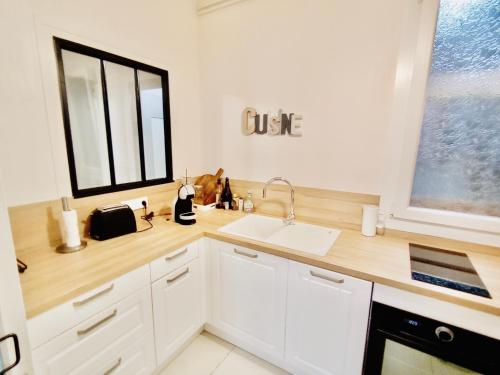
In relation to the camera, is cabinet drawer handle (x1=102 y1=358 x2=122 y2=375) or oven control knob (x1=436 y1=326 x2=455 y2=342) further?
cabinet drawer handle (x1=102 y1=358 x2=122 y2=375)

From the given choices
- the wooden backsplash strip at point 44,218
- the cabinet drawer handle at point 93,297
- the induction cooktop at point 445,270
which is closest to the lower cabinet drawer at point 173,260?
the cabinet drawer handle at point 93,297

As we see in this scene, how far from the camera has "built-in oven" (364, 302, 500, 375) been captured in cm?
98

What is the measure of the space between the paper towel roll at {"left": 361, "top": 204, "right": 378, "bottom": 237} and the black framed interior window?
1.53m

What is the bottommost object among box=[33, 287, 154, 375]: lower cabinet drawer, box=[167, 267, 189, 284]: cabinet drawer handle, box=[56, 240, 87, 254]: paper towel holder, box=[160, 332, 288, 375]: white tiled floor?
box=[160, 332, 288, 375]: white tiled floor

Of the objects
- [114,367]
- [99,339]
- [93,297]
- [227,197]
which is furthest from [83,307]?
[227,197]

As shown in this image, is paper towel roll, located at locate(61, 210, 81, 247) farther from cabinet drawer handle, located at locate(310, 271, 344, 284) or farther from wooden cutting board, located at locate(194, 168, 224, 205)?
cabinet drawer handle, located at locate(310, 271, 344, 284)

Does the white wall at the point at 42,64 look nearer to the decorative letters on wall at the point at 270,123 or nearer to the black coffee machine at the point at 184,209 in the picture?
the black coffee machine at the point at 184,209

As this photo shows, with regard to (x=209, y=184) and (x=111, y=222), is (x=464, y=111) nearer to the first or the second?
(x=209, y=184)

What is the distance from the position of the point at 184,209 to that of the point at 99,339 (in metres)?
0.89

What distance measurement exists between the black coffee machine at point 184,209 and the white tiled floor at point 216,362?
0.90 meters

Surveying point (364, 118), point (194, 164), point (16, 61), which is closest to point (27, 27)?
point (16, 61)

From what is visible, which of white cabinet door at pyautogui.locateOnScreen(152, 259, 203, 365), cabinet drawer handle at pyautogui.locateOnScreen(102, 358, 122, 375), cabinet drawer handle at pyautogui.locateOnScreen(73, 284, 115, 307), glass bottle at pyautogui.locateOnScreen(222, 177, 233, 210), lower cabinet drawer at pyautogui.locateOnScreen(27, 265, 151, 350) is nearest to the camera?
lower cabinet drawer at pyautogui.locateOnScreen(27, 265, 151, 350)

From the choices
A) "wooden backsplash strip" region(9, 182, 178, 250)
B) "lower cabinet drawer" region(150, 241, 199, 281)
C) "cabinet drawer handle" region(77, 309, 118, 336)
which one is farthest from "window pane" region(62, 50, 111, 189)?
"cabinet drawer handle" region(77, 309, 118, 336)

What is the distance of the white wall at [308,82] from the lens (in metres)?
1.55
